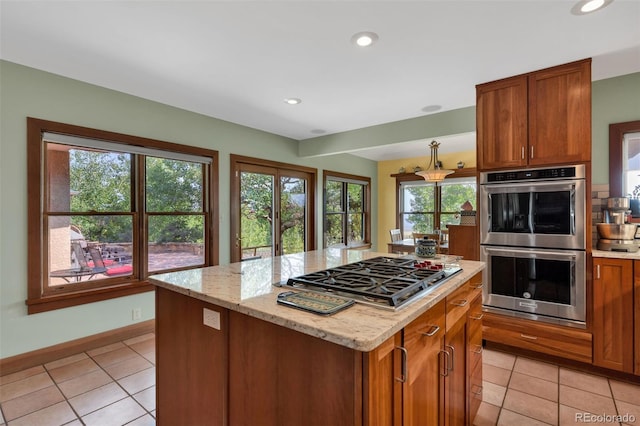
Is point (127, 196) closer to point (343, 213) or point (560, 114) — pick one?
point (343, 213)

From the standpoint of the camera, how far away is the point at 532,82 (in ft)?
8.74

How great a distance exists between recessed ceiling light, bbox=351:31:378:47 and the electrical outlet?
3280mm

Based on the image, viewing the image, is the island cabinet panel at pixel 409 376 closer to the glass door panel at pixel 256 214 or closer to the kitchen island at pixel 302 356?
the kitchen island at pixel 302 356

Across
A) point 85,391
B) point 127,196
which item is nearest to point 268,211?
point 127,196

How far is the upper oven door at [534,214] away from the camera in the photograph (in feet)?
8.23

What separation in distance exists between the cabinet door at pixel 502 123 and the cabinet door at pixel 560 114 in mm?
68

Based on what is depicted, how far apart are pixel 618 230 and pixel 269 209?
156 inches

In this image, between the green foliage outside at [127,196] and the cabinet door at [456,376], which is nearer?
the cabinet door at [456,376]

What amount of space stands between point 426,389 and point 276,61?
95.1 inches

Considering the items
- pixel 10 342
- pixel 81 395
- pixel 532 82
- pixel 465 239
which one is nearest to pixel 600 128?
pixel 532 82

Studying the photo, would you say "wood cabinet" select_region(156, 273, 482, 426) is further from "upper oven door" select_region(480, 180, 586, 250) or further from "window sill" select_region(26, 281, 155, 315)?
"window sill" select_region(26, 281, 155, 315)

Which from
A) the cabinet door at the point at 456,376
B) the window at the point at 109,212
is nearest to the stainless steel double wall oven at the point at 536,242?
the cabinet door at the point at 456,376

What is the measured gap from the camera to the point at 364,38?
215 centimetres

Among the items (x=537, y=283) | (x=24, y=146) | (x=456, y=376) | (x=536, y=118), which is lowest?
(x=456, y=376)
